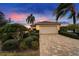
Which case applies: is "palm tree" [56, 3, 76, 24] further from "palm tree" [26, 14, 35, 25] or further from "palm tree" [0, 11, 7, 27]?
"palm tree" [0, 11, 7, 27]

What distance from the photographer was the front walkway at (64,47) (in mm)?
2289

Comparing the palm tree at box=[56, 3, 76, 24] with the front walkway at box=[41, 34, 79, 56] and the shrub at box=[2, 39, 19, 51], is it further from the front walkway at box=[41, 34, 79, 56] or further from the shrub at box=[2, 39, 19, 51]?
the shrub at box=[2, 39, 19, 51]

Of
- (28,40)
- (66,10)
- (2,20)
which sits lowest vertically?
(28,40)

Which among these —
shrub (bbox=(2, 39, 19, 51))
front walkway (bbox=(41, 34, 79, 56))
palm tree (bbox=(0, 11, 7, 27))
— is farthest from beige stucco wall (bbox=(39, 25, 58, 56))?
palm tree (bbox=(0, 11, 7, 27))

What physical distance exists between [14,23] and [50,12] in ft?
1.54

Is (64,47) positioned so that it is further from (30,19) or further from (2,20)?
(2,20)

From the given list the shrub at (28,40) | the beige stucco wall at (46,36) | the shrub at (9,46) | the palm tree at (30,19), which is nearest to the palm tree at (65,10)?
the beige stucco wall at (46,36)

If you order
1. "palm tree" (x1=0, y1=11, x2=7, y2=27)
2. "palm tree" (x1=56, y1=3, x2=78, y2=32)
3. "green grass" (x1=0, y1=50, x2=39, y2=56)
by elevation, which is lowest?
"green grass" (x1=0, y1=50, x2=39, y2=56)

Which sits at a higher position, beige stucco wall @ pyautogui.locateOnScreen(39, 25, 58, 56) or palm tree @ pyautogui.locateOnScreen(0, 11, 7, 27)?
palm tree @ pyautogui.locateOnScreen(0, 11, 7, 27)

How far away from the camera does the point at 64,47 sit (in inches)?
90.4

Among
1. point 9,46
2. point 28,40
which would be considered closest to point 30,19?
point 28,40

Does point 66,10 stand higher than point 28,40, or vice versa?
point 66,10

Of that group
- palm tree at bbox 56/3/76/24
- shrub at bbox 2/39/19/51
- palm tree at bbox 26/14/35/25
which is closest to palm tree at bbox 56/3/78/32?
palm tree at bbox 56/3/76/24

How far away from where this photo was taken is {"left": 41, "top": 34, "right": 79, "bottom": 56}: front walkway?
7.51ft
